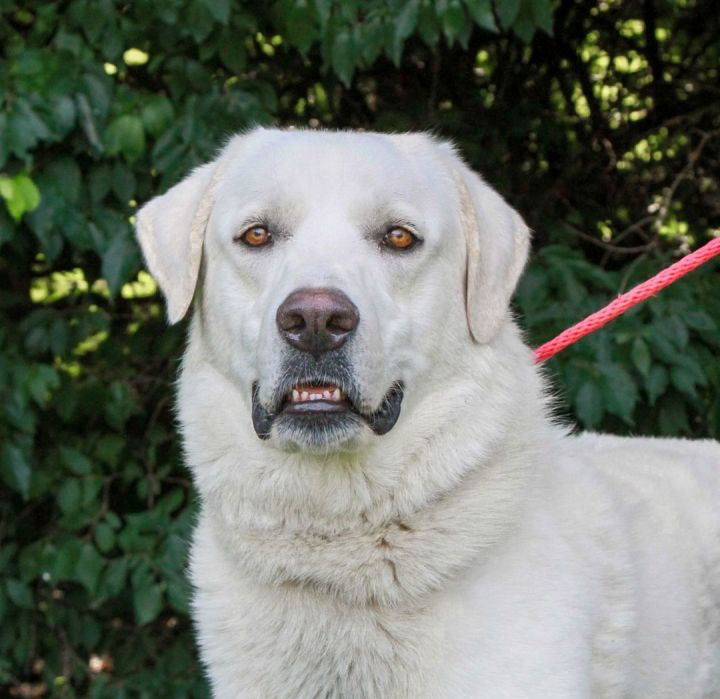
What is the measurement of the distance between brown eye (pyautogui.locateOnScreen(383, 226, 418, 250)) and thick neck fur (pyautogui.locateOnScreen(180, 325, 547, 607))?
0.32 meters

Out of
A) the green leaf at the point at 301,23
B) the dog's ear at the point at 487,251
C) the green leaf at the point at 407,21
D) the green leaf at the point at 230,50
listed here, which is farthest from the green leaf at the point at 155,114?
the dog's ear at the point at 487,251

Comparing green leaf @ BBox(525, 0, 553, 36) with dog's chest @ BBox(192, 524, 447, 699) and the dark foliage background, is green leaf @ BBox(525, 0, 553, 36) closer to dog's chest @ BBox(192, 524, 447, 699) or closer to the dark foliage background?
the dark foliage background

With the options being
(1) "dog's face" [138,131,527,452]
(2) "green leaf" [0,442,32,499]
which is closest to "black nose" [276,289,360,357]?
(1) "dog's face" [138,131,527,452]

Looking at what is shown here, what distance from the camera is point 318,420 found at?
2574 millimetres

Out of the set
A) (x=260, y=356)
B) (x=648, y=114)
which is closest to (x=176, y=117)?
(x=260, y=356)

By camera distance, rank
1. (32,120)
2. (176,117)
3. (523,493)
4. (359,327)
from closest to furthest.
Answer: (359,327) → (523,493) → (32,120) → (176,117)

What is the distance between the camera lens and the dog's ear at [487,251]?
2840 millimetres

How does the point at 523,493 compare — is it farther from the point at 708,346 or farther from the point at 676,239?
the point at 676,239

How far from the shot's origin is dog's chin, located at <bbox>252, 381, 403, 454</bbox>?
2551 mm

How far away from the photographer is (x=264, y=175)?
2.80 metres

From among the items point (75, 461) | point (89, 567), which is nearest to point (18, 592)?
point (89, 567)

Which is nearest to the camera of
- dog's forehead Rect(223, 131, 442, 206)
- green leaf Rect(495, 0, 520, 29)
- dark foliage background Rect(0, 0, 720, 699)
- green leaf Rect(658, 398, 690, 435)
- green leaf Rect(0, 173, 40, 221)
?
dog's forehead Rect(223, 131, 442, 206)

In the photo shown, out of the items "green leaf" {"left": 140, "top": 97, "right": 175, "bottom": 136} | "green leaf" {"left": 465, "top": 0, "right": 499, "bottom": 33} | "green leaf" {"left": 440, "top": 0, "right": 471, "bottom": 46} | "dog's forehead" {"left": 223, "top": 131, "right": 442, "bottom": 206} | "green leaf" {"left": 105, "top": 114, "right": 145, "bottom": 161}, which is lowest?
"green leaf" {"left": 105, "top": 114, "right": 145, "bottom": 161}

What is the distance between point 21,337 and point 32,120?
1.03m
